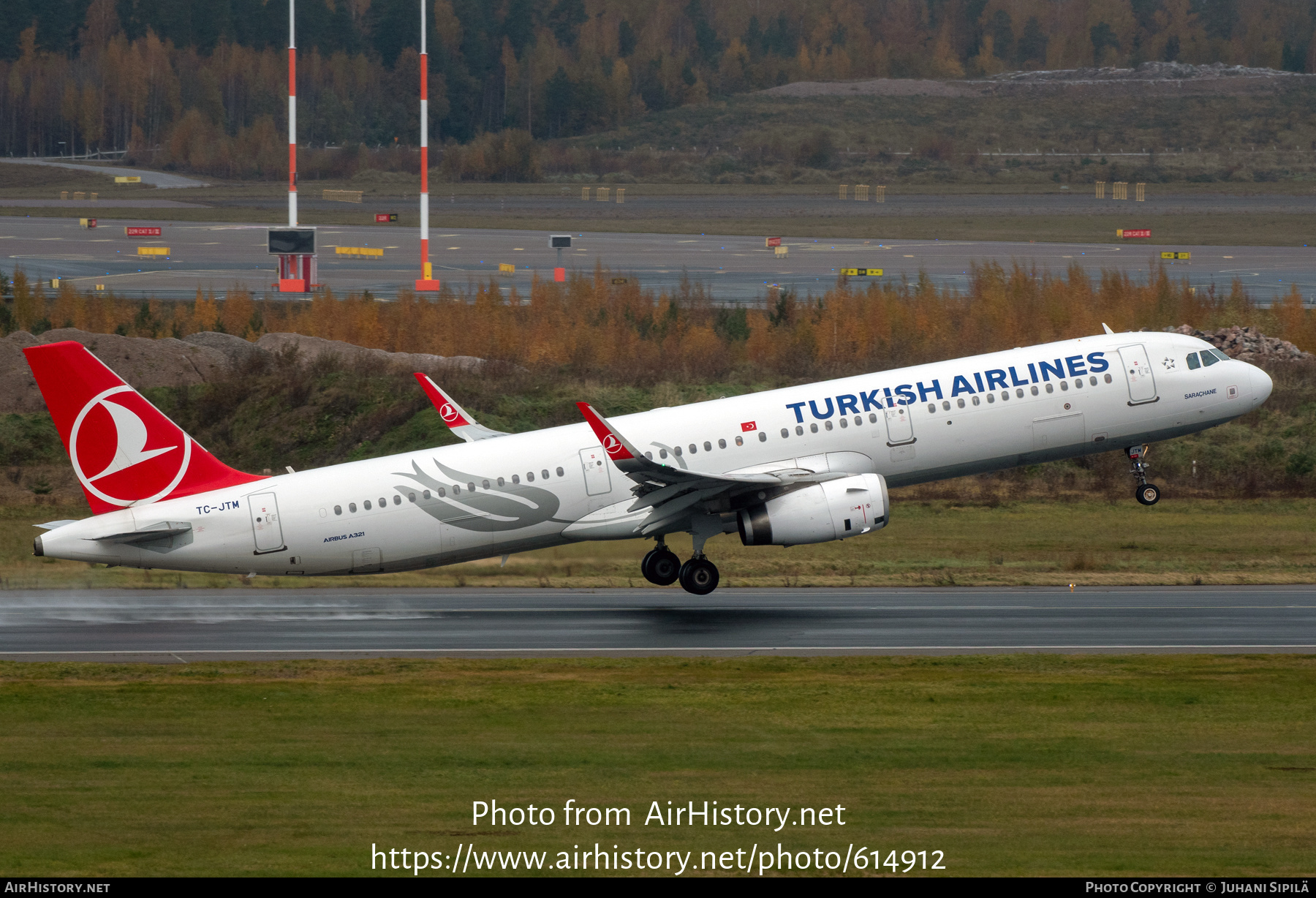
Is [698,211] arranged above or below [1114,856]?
above

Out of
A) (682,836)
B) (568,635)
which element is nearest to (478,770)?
(682,836)

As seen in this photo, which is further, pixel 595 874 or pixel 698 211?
pixel 698 211

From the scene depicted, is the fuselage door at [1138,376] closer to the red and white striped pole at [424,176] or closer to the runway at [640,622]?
the runway at [640,622]

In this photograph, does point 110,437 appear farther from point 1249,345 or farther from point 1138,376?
point 1249,345

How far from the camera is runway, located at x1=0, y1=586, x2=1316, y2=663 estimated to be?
33781mm

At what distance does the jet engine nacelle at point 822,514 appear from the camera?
37031 millimetres

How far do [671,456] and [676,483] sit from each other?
1.76m

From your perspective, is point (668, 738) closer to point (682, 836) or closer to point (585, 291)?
point (682, 836)

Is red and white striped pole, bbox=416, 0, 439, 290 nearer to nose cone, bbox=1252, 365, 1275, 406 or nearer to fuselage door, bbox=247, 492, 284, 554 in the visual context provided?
fuselage door, bbox=247, 492, 284, 554

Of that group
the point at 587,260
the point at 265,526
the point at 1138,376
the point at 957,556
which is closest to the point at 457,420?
the point at 265,526

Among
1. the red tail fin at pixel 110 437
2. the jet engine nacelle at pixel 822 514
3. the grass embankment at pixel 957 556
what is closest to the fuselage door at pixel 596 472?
the grass embankment at pixel 957 556

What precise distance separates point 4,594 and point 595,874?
27.7 m

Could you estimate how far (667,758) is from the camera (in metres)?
24.5

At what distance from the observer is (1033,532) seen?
5141cm
